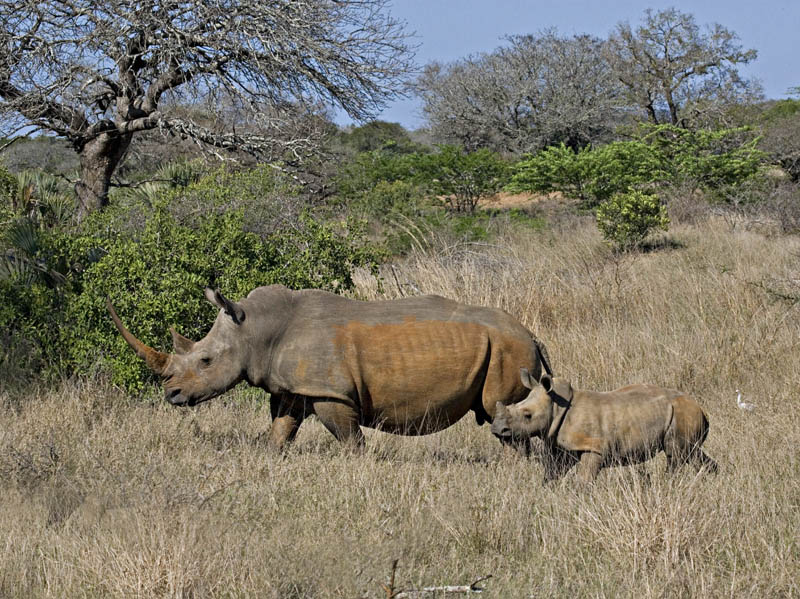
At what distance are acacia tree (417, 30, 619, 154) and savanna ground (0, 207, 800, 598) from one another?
1180 inches

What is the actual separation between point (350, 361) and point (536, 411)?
1240mm

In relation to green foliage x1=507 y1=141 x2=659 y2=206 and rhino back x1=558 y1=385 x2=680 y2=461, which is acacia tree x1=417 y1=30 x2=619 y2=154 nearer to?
green foliage x1=507 y1=141 x2=659 y2=206

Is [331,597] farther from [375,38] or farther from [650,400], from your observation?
[375,38]

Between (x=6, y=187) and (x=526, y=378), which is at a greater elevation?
(x=6, y=187)

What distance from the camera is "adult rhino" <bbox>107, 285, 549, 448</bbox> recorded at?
6.50 meters

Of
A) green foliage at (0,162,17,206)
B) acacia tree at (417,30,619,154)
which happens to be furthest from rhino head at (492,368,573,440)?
acacia tree at (417,30,619,154)

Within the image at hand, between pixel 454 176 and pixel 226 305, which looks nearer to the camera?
pixel 226 305

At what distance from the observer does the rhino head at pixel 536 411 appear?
6.21 m

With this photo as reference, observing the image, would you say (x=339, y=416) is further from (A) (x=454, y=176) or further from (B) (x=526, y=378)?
(A) (x=454, y=176)

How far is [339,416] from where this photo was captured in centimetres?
648

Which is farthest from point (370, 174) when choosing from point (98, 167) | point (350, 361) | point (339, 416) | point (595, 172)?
point (339, 416)

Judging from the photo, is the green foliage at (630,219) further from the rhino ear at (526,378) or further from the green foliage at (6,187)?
the rhino ear at (526,378)

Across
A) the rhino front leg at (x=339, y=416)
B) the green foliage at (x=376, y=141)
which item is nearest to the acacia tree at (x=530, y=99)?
the green foliage at (x=376, y=141)

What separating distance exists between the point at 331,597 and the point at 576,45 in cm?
4073
